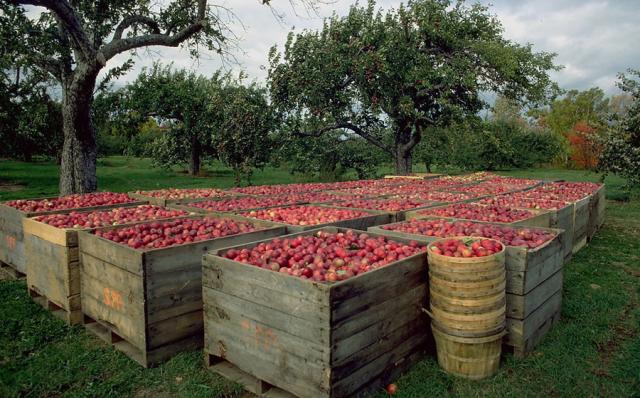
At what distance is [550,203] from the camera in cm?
819

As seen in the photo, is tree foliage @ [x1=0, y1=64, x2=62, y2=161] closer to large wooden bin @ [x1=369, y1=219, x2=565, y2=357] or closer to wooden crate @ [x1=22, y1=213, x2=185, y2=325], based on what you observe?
wooden crate @ [x1=22, y1=213, x2=185, y2=325]

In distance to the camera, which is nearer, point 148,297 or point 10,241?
point 148,297

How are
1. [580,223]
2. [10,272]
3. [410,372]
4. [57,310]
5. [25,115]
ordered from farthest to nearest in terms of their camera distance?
[25,115] → [580,223] → [10,272] → [57,310] → [410,372]

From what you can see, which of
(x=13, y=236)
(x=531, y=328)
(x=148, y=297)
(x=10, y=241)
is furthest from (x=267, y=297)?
(x=10, y=241)

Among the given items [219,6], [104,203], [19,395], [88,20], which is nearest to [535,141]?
[219,6]

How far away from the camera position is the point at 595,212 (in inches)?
436

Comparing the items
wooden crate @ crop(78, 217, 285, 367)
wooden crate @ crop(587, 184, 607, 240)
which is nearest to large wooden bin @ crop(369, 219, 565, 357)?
wooden crate @ crop(78, 217, 285, 367)

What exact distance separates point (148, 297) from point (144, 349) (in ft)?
1.66

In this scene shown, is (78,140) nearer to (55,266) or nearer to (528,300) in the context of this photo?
(55,266)

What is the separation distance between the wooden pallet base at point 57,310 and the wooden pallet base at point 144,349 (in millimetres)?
281

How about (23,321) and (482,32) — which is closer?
(23,321)

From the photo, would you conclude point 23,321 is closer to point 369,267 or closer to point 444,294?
point 369,267

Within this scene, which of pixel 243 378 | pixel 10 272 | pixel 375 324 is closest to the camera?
pixel 375 324

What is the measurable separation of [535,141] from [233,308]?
44.7 m
